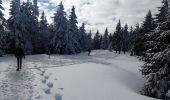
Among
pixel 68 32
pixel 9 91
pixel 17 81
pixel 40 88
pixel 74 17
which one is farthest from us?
pixel 74 17

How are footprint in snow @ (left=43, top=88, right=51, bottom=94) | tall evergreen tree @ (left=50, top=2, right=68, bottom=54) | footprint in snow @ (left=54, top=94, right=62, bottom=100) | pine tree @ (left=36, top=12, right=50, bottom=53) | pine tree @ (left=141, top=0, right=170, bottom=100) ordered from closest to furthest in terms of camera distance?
footprint in snow @ (left=54, top=94, right=62, bottom=100)
footprint in snow @ (left=43, top=88, right=51, bottom=94)
pine tree @ (left=141, top=0, right=170, bottom=100)
tall evergreen tree @ (left=50, top=2, right=68, bottom=54)
pine tree @ (left=36, top=12, right=50, bottom=53)

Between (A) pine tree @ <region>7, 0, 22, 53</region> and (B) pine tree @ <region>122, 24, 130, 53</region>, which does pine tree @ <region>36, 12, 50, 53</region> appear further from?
(B) pine tree @ <region>122, 24, 130, 53</region>

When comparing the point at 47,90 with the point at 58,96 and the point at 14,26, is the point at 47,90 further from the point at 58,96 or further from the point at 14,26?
the point at 14,26

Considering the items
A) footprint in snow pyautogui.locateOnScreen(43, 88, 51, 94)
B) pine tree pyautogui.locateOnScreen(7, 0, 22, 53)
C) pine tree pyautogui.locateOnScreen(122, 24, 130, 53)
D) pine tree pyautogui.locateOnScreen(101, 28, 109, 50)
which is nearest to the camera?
footprint in snow pyautogui.locateOnScreen(43, 88, 51, 94)

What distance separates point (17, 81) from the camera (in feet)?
48.0

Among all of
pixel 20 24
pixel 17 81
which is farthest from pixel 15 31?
pixel 17 81

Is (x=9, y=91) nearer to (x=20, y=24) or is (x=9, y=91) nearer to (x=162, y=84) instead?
(x=162, y=84)

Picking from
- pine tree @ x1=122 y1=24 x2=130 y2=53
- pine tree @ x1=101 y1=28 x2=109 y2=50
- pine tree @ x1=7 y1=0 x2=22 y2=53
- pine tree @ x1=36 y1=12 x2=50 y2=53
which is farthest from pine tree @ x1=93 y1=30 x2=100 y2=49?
pine tree @ x1=7 y1=0 x2=22 y2=53

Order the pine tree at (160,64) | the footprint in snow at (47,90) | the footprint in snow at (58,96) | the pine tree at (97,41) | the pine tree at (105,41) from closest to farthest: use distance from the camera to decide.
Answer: the footprint in snow at (58,96) < the footprint in snow at (47,90) < the pine tree at (160,64) < the pine tree at (97,41) < the pine tree at (105,41)

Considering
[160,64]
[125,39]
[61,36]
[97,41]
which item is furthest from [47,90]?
[97,41]

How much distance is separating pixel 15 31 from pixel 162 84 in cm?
3298

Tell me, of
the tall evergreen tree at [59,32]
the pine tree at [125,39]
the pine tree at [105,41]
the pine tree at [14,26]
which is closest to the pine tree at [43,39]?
the tall evergreen tree at [59,32]

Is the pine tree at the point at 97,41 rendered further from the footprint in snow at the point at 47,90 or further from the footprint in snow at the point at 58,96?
the footprint in snow at the point at 58,96

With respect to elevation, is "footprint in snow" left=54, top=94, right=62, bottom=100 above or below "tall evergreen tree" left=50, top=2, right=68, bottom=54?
below
